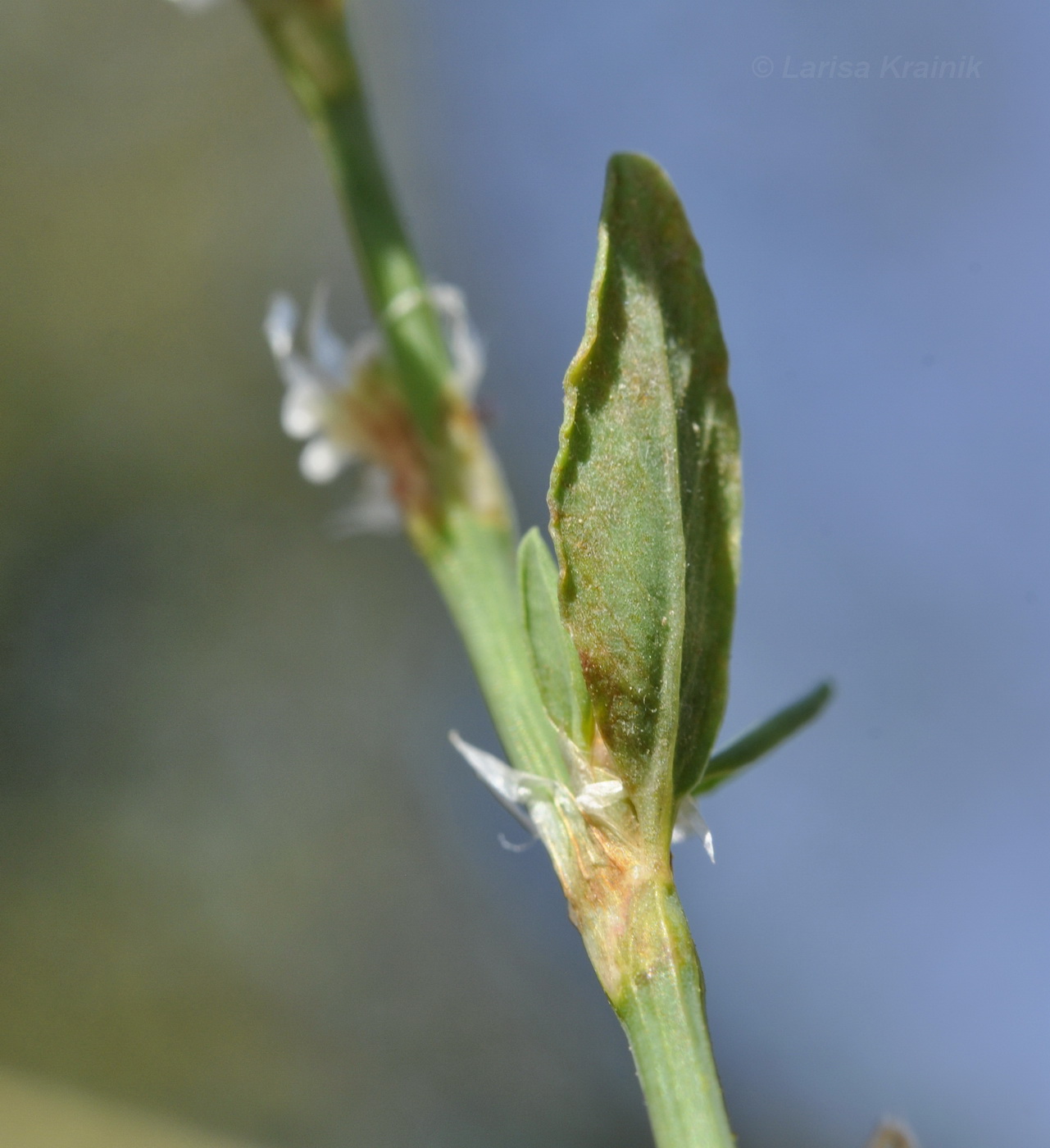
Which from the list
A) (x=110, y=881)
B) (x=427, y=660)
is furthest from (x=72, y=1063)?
(x=427, y=660)

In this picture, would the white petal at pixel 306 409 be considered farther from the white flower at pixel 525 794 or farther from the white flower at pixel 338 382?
the white flower at pixel 525 794

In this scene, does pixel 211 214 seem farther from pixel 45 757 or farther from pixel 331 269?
pixel 45 757

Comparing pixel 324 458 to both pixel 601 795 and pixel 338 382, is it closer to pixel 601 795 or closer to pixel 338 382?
pixel 338 382

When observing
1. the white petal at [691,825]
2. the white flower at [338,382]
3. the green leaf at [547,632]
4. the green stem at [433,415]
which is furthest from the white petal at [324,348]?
the white petal at [691,825]

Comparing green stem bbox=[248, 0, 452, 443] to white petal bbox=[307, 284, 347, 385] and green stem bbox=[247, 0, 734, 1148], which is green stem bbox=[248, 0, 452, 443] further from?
white petal bbox=[307, 284, 347, 385]

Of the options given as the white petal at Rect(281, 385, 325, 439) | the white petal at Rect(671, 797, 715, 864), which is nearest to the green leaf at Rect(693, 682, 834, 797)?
the white petal at Rect(671, 797, 715, 864)

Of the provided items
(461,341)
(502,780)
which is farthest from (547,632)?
(461,341)
